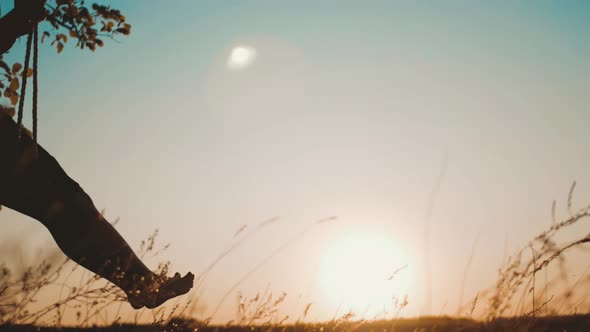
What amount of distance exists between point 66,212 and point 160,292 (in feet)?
2.68

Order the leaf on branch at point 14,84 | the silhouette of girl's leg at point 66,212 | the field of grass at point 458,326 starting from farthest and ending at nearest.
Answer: the leaf on branch at point 14,84 < the silhouette of girl's leg at point 66,212 < the field of grass at point 458,326

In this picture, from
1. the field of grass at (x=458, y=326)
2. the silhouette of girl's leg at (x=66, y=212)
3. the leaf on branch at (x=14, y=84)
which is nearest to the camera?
the field of grass at (x=458, y=326)

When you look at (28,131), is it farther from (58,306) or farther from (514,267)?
(514,267)

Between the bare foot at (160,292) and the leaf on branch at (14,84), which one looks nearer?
the bare foot at (160,292)

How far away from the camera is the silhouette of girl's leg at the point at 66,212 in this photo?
2.44m

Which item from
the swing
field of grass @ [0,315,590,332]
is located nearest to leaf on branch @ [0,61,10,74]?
the swing

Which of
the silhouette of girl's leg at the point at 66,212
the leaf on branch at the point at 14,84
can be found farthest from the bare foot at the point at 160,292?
the leaf on branch at the point at 14,84

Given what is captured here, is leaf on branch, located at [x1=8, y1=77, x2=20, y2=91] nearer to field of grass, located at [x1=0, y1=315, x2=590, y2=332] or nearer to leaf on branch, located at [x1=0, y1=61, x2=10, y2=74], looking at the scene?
leaf on branch, located at [x1=0, y1=61, x2=10, y2=74]

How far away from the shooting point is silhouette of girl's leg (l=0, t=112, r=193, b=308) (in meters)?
2.44

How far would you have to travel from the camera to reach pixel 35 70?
2730mm

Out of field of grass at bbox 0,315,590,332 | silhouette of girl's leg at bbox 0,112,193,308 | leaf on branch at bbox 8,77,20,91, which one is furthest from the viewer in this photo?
leaf on branch at bbox 8,77,20,91

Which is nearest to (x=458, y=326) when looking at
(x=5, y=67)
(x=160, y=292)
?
(x=160, y=292)

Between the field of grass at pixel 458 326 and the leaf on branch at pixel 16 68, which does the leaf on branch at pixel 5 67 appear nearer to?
the leaf on branch at pixel 16 68

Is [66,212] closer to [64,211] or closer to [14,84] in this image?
[64,211]
